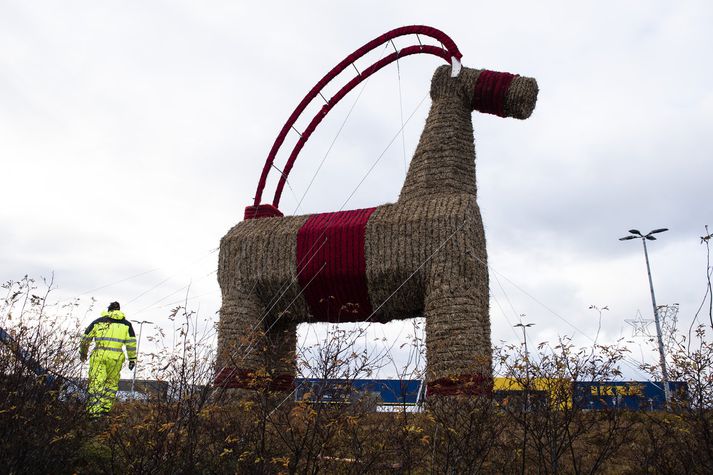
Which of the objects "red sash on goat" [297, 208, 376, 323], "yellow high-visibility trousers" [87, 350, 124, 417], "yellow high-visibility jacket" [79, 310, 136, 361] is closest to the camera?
"yellow high-visibility trousers" [87, 350, 124, 417]

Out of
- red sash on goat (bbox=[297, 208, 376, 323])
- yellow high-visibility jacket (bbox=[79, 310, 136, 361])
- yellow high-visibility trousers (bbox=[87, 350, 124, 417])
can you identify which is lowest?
yellow high-visibility trousers (bbox=[87, 350, 124, 417])

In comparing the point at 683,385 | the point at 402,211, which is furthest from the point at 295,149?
the point at 683,385

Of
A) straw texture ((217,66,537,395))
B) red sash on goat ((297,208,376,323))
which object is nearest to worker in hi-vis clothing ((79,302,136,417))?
straw texture ((217,66,537,395))

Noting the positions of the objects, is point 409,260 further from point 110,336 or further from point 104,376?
point 104,376

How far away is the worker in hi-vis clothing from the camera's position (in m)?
8.62

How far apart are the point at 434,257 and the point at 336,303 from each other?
2.13m

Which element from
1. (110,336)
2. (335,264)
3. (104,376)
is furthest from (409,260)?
(104,376)

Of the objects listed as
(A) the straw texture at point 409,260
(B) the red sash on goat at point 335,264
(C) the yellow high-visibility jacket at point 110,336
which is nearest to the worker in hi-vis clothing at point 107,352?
(C) the yellow high-visibility jacket at point 110,336

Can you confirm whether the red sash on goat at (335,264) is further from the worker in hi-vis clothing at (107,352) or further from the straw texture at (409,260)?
the worker in hi-vis clothing at (107,352)

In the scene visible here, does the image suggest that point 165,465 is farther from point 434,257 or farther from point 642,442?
point 642,442

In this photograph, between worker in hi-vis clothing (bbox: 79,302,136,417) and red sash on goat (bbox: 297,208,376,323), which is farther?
red sash on goat (bbox: 297,208,376,323)

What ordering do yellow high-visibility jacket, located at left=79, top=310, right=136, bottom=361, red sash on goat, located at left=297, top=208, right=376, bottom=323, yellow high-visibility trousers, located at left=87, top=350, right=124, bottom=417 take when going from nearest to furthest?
yellow high-visibility trousers, located at left=87, top=350, right=124, bottom=417, yellow high-visibility jacket, located at left=79, top=310, right=136, bottom=361, red sash on goat, located at left=297, top=208, right=376, bottom=323

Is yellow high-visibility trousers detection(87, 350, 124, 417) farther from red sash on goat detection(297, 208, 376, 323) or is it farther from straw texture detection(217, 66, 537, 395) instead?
red sash on goat detection(297, 208, 376, 323)

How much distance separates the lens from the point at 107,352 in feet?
29.1
